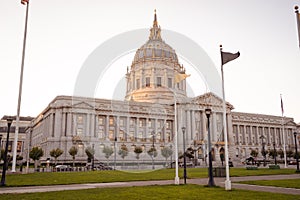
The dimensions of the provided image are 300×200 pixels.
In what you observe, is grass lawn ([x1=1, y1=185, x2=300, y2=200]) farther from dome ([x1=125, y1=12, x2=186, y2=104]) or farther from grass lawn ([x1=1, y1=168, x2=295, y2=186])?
dome ([x1=125, y1=12, x2=186, y2=104])

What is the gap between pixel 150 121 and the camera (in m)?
88.1

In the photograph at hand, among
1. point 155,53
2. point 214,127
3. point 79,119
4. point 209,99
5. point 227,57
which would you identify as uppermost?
point 155,53

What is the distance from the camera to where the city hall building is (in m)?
77.1

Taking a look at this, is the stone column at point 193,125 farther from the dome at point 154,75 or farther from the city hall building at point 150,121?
the dome at point 154,75

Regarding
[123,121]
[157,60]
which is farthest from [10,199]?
[157,60]

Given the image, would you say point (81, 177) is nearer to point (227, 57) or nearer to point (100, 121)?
point (227, 57)

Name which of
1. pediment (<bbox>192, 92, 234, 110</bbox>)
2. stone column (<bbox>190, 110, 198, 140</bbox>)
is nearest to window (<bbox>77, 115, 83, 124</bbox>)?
stone column (<bbox>190, 110, 198, 140</bbox>)

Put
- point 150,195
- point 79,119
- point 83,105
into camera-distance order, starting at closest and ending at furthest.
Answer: point 150,195 < point 83,105 < point 79,119

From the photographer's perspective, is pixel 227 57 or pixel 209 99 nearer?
pixel 227 57

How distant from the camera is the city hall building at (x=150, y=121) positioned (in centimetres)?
7706

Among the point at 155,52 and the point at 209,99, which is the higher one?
the point at 155,52

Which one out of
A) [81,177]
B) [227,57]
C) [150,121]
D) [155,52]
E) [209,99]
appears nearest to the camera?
[227,57]

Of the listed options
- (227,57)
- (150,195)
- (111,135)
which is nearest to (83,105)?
(111,135)

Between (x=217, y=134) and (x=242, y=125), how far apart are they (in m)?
20.8
